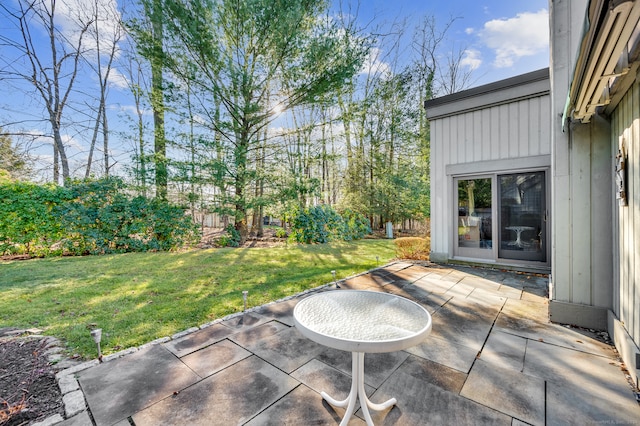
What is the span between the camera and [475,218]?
5242 millimetres

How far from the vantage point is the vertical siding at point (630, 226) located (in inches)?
70.2

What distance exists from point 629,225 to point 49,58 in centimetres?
1379

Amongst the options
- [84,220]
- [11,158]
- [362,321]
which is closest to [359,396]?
[362,321]

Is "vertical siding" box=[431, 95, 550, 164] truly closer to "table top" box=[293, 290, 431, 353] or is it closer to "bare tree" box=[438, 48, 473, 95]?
"table top" box=[293, 290, 431, 353]

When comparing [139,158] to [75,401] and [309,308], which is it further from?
[309,308]

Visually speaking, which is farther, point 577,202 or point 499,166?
point 499,166

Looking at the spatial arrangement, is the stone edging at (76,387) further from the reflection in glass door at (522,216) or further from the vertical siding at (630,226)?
the reflection in glass door at (522,216)

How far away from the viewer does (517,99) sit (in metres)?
4.59

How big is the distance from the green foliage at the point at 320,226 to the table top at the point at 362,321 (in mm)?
7060

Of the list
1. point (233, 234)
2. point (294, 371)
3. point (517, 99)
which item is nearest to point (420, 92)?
point (517, 99)

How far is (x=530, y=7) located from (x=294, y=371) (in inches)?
365

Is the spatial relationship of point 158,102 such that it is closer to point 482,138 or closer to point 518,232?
point 482,138

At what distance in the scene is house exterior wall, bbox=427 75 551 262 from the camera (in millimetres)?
4449

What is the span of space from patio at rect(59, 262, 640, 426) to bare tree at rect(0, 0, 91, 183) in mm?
8899
